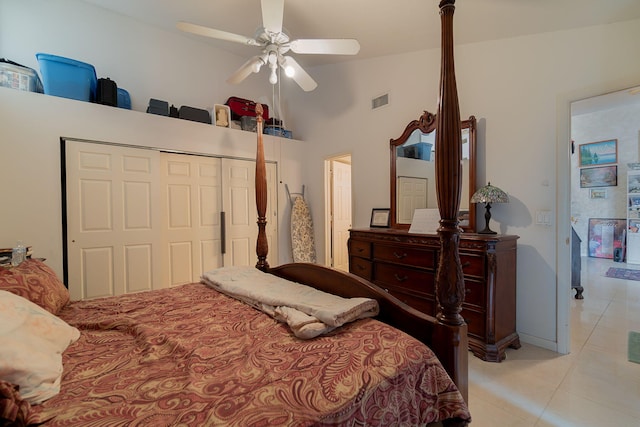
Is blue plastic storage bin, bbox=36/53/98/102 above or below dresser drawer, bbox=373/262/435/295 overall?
above

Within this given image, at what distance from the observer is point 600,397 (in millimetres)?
1773

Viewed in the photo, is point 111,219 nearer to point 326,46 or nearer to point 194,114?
point 194,114

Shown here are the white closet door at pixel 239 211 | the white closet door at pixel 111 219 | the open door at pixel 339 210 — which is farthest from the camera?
the open door at pixel 339 210

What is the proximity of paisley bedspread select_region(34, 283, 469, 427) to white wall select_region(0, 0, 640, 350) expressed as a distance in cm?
197

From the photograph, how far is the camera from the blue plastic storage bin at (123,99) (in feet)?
9.97

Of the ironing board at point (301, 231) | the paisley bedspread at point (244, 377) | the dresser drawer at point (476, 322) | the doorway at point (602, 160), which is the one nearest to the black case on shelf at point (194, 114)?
the ironing board at point (301, 231)

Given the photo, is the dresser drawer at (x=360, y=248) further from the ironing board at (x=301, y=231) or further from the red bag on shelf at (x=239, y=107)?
the red bag on shelf at (x=239, y=107)

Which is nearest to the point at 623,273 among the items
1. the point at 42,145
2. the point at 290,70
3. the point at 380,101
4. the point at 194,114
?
the point at 380,101

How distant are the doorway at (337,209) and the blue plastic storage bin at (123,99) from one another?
2494mm

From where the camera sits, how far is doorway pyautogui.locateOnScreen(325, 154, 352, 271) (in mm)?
4340

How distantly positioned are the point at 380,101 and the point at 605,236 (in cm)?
597

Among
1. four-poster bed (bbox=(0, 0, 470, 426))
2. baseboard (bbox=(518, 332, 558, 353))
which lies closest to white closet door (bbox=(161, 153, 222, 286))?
four-poster bed (bbox=(0, 0, 470, 426))

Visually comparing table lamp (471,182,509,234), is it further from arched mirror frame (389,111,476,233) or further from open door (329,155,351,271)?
open door (329,155,351,271)

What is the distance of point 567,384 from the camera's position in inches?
75.3
